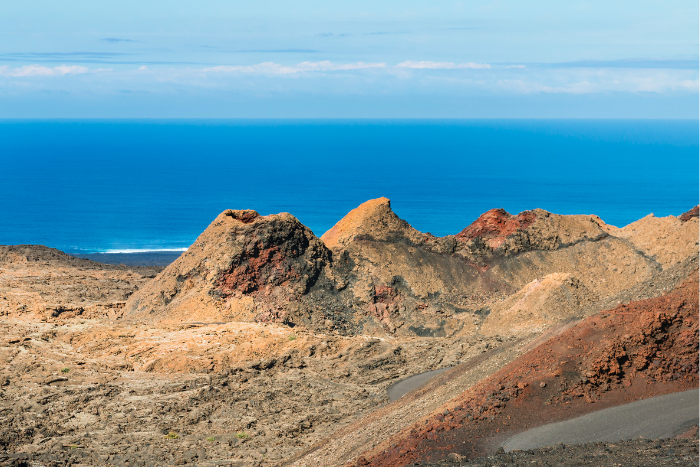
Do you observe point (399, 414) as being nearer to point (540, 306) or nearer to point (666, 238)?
point (540, 306)

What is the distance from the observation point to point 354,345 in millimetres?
29969

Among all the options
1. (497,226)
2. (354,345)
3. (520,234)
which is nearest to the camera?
(354,345)

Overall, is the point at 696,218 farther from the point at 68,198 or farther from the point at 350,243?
the point at 68,198

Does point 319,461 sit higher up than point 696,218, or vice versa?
point 696,218

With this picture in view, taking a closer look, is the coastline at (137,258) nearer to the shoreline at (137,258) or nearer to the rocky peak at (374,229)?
the shoreline at (137,258)

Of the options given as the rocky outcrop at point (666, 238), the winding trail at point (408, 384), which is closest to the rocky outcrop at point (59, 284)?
the winding trail at point (408, 384)

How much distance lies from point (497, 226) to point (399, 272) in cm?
902

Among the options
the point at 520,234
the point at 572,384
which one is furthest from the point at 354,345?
the point at 520,234

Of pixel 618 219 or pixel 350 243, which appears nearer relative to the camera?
pixel 350 243

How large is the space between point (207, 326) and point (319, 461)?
14.7 m

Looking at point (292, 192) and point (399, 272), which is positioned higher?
point (292, 192)

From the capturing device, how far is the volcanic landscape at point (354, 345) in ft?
54.7

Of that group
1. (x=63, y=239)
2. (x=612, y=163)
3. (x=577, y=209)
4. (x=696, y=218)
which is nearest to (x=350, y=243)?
(x=696, y=218)

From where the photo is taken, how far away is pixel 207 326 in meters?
31.4
